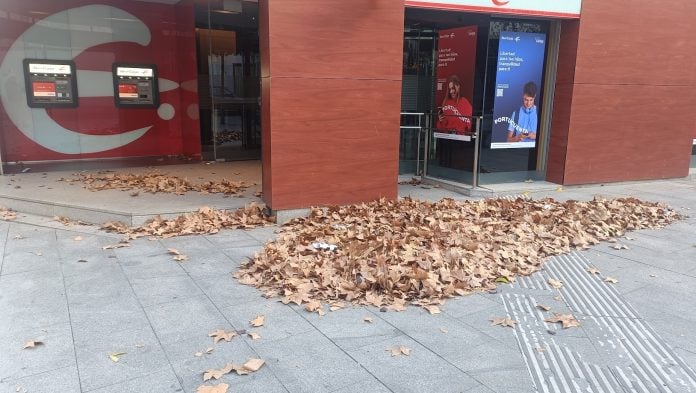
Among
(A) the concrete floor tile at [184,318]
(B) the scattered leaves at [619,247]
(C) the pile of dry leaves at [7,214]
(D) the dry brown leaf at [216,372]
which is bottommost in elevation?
(A) the concrete floor tile at [184,318]

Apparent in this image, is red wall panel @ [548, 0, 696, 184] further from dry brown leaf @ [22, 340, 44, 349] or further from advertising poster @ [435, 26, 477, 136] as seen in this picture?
dry brown leaf @ [22, 340, 44, 349]

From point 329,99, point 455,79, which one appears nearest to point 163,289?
point 329,99

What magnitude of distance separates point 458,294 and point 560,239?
221cm

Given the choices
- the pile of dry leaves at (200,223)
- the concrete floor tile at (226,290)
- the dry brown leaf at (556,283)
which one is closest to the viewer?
the concrete floor tile at (226,290)

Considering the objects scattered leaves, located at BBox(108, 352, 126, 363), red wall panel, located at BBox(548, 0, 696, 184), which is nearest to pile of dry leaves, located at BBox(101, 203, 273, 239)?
scattered leaves, located at BBox(108, 352, 126, 363)

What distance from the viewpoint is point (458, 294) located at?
15.5 ft

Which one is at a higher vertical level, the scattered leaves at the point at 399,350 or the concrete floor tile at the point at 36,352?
the scattered leaves at the point at 399,350

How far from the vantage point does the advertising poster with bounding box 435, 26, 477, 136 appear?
30.6ft

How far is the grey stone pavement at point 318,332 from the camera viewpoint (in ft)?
10.8

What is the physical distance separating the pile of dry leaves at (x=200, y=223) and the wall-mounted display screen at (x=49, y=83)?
5.02m

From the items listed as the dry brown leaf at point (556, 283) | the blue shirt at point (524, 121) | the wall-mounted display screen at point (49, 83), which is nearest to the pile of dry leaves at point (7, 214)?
the wall-mounted display screen at point (49, 83)

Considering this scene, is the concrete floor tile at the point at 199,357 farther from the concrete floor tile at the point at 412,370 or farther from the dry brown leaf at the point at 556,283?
the dry brown leaf at the point at 556,283

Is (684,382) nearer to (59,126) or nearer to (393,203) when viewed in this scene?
(393,203)

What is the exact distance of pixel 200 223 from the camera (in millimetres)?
6703
